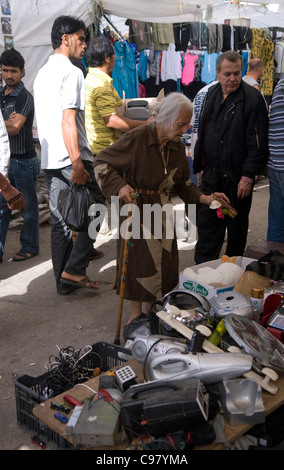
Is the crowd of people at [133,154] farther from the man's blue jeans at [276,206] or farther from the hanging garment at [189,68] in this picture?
the hanging garment at [189,68]

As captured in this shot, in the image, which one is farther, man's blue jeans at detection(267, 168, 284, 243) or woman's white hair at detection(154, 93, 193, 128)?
man's blue jeans at detection(267, 168, 284, 243)

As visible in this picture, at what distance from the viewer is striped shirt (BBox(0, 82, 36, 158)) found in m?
5.19

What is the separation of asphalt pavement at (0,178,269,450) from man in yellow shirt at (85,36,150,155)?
153cm

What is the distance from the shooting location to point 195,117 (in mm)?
5328

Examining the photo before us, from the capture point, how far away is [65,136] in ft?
13.7

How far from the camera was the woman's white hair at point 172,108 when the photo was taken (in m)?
3.27

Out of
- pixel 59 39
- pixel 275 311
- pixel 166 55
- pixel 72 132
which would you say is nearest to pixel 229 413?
pixel 275 311

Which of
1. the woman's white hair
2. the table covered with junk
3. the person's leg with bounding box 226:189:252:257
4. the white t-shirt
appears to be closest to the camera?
the table covered with junk

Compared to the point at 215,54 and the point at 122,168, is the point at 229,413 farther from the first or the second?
the point at 215,54

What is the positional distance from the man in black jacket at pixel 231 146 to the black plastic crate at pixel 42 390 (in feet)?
6.31

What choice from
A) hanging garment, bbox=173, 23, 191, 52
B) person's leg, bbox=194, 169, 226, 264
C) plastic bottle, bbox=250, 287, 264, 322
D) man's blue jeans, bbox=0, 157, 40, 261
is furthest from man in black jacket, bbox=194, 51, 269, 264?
hanging garment, bbox=173, 23, 191, 52

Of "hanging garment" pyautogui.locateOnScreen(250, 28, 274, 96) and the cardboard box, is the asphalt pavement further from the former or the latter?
"hanging garment" pyautogui.locateOnScreen(250, 28, 274, 96)

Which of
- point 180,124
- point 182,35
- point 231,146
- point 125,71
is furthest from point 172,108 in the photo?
point 182,35

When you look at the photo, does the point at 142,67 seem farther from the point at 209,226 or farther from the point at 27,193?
the point at 209,226
